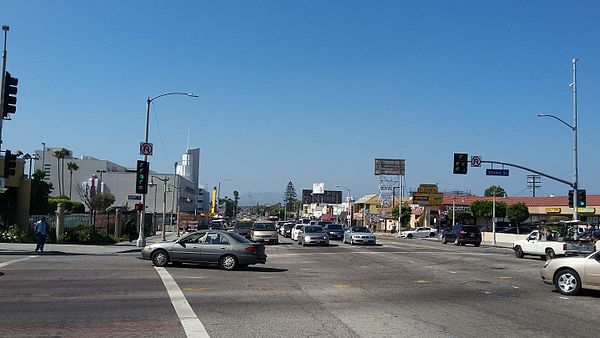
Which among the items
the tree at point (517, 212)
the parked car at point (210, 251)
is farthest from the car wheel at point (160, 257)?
the tree at point (517, 212)

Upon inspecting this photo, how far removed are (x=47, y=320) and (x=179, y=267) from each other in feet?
34.6

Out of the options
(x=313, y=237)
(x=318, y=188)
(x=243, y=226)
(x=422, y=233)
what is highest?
(x=318, y=188)

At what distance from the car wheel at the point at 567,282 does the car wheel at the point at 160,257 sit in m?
12.5

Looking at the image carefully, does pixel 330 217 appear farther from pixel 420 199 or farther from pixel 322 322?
pixel 322 322

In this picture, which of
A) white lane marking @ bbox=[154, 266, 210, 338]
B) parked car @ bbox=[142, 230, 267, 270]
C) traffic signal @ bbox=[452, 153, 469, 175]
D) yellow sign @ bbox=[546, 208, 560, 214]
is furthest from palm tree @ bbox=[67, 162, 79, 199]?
white lane marking @ bbox=[154, 266, 210, 338]

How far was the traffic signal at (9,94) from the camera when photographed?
952 inches

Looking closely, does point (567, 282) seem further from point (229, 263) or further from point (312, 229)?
point (312, 229)

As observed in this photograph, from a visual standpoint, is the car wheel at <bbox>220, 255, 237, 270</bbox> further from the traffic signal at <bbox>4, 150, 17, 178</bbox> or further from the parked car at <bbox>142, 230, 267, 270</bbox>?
the traffic signal at <bbox>4, 150, 17, 178</bbox>

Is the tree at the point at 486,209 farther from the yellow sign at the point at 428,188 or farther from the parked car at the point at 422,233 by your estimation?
the yellow sign at the point at 428,188

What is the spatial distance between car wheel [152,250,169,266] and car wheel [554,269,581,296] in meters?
12.5

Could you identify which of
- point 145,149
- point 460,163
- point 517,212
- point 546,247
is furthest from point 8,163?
point 517,212

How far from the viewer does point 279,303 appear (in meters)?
12.8

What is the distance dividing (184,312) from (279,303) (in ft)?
7.70

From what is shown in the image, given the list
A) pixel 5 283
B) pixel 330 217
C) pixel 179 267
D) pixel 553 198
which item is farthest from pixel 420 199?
pixel 5 283
